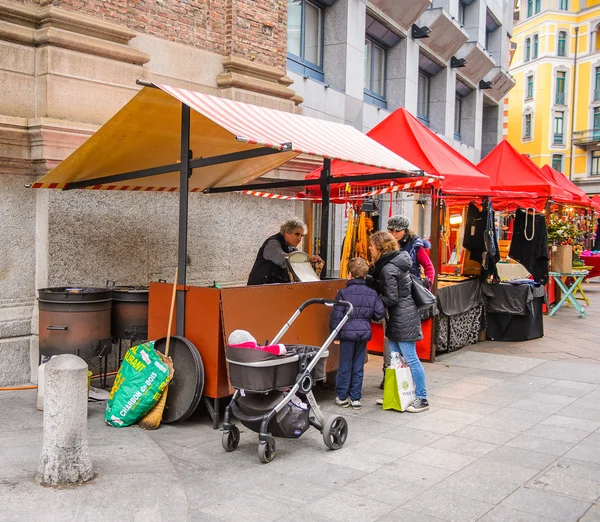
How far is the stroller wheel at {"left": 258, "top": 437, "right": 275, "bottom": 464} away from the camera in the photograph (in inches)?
196

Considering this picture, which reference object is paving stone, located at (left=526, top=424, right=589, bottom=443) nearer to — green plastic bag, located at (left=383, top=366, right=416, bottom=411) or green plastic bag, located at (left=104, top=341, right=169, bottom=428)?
green plastic bag, located at (left=383, top=366, right=416, bottom=411)

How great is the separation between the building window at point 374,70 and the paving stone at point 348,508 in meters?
13.4

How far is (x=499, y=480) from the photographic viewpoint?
15.7 feet

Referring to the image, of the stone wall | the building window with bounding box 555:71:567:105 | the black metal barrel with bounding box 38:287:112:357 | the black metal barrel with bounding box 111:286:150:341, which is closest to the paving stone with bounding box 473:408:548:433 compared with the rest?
the black metal barrel with bounding box 111:286:150:341

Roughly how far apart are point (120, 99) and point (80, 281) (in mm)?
2330

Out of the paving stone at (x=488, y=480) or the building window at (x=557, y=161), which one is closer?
the paving stone at (x=488, y=480)

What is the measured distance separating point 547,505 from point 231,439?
244cm

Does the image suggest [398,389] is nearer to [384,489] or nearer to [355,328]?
[355,328]

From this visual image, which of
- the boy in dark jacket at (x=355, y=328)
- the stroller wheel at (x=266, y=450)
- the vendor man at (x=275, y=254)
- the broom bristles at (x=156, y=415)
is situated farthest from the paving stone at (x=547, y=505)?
the vendor man at (x=275, y=254)

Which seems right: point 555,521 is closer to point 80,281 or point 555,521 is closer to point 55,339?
point 55,339

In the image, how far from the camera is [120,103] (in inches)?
320

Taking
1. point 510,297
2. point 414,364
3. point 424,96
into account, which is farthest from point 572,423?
point 424,96

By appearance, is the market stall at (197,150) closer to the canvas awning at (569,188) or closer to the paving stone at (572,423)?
the paving stone at (572,423)

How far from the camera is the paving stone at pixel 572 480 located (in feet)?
15.0
